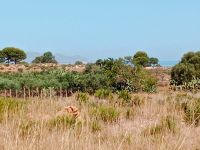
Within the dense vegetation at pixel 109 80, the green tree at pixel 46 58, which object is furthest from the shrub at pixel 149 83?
the green tree at pixel 46 58

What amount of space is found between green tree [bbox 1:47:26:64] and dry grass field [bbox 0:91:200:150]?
156 feet

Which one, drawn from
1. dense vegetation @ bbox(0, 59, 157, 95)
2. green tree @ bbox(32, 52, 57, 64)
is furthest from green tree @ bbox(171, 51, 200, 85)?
green tree @ bbox(32, 52, 57, 64)

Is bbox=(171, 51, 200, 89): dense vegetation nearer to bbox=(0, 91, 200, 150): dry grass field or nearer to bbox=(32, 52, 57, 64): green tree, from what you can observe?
bbox=(0, 91, 200, 150): dry grass field

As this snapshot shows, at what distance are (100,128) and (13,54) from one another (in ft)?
170

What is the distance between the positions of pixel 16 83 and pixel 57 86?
1.61 meters

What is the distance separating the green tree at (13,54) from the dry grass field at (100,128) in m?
47.5

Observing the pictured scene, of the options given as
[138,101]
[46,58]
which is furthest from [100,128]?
[46,58]

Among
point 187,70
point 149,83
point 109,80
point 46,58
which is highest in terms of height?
point 46,58

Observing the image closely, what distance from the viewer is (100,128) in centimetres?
588

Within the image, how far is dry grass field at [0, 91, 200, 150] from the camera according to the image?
12.6ft

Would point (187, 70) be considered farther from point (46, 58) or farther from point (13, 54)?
point (46, 58)

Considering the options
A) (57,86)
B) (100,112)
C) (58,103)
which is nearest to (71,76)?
(57,86)

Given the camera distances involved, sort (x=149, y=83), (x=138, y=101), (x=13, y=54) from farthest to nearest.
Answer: (x=13, y=54) → (x=149, y=83) → (x=138, y=101)

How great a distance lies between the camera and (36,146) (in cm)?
369
